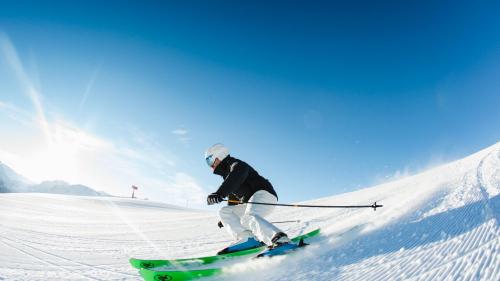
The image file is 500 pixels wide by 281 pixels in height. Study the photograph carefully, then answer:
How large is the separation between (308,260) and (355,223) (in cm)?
207

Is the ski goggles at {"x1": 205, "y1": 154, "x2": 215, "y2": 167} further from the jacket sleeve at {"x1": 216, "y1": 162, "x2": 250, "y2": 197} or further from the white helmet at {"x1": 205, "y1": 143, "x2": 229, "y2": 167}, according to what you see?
the jacket sleeve at {"x1": 216, "y1": 162, "x2": 250, "y2": 197}

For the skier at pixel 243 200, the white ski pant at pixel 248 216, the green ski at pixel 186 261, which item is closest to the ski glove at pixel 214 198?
the skier at pixel 243 200

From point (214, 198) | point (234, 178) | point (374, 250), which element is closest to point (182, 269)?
point (214, 198)

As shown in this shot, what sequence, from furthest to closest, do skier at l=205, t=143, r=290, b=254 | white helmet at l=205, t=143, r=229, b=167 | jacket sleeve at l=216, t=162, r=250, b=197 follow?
1. white helmet at l=205, t=143, r=229, b=167
2. jacket sleeve at l=216, t=162, r=250, b=197
3. skier at l=205, t=143, r=290, b=254

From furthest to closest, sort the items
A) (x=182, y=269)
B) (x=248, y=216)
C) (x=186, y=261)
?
(x=248, y=216), (x=186, y=261), (x=182, y=269)

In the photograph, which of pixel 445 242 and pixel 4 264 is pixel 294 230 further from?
pixel 4 264

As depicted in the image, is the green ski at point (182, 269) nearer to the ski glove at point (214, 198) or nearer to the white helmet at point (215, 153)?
the ski glove at point (214, 198)

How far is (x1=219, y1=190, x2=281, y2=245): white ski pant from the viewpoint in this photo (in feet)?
14.6

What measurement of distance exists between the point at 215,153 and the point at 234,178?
0.72m

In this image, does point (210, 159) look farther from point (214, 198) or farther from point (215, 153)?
point (214, 198)

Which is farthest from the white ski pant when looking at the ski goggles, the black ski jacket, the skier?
the ski goggles

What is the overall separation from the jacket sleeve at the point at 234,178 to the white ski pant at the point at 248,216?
41 cm

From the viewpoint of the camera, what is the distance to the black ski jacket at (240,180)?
463 cm

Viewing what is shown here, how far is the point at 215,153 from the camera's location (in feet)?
17.1
